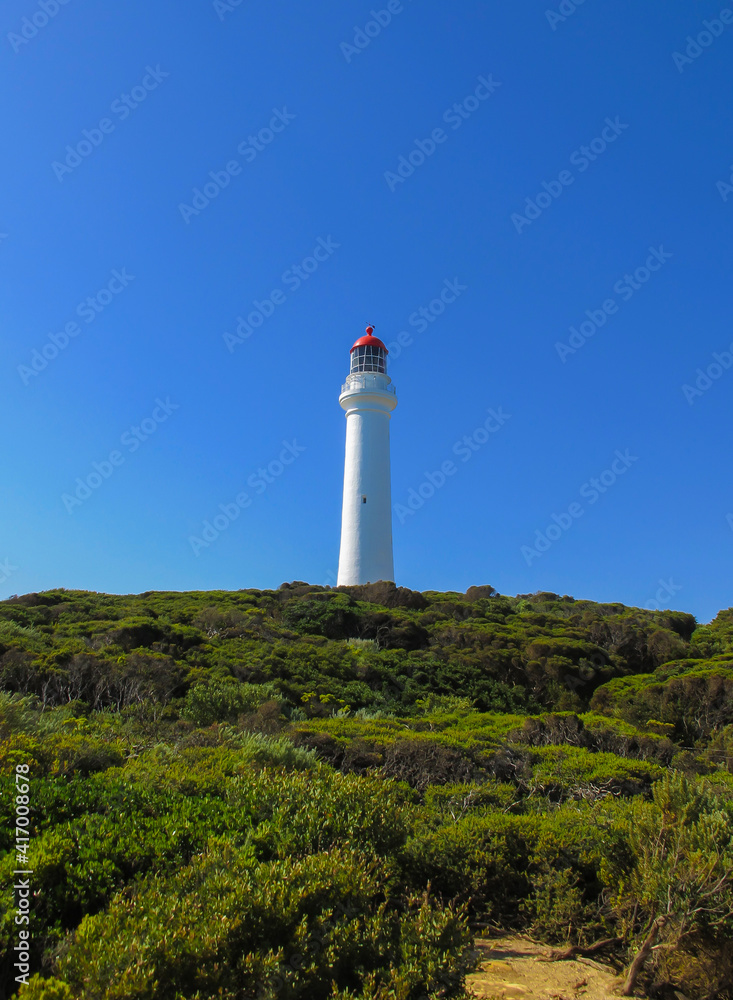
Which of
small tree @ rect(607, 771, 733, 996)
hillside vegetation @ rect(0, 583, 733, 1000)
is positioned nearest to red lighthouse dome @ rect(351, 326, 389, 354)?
hillside vegetation @ rect(0, 583, 733, 1000)

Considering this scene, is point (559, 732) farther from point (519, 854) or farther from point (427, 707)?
point (519, 854)

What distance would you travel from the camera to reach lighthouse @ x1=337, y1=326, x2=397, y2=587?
3122cm

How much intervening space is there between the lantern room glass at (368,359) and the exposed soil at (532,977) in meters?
30.1

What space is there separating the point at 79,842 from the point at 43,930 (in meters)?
0.80

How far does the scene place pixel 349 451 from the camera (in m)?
32.8

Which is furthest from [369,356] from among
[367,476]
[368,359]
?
[367,476]

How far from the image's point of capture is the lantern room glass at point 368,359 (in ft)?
111

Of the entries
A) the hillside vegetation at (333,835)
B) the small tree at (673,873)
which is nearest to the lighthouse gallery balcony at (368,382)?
the hillside vegetation at (333,835)

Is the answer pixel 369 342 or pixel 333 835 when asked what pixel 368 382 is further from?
pixel 333 835

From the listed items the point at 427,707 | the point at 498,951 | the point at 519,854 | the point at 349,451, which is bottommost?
the point at 498,951

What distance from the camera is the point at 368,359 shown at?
3391 cm

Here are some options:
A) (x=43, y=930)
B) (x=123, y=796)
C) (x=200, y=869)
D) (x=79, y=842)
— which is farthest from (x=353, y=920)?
(x=123, y=796)

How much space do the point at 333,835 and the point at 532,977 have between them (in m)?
1.85

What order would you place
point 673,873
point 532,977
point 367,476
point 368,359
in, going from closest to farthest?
1. point 673,873
2. point 532,977
3. point 367,476
4. point 368,359
